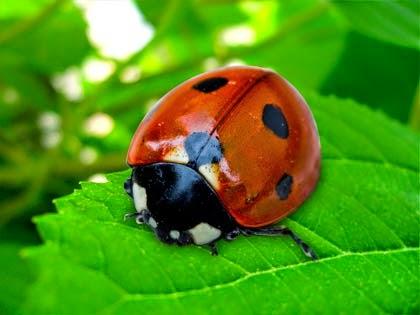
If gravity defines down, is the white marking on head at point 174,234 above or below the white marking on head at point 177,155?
below

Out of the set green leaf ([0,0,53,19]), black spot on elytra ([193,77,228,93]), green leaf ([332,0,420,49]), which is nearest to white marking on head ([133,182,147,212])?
black spot on elytra ([193,77,228,93])

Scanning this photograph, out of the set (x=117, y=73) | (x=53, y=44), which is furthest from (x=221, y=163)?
(x=53, y=44)

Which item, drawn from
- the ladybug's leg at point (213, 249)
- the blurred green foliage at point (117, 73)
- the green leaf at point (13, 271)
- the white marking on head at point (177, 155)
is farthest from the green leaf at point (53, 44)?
the ladybug's leg at point (213, 249)

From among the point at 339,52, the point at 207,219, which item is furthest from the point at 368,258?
the point at 339,52

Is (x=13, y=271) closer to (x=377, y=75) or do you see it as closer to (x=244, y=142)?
(x=244, y=142)

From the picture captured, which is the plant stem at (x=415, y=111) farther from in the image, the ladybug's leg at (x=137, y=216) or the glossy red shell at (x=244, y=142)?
the ladybug's leg at (x=137, y=216)

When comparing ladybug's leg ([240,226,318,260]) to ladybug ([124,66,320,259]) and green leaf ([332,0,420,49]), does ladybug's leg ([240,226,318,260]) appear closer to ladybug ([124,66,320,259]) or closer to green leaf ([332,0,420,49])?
ladybug ([124,66,320,259])

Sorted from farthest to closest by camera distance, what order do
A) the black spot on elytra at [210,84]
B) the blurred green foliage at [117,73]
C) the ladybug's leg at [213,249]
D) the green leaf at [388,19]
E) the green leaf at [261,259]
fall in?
the blurred green foliage at [117,73] < the green leaf at [388,19] < the black spot on elytra at [210,84] < the ladybug's leg at [213,249] < the green leaf at [261,259]
